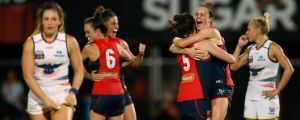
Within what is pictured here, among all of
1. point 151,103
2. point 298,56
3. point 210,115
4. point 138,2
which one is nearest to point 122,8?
point 138,2

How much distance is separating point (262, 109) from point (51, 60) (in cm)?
298

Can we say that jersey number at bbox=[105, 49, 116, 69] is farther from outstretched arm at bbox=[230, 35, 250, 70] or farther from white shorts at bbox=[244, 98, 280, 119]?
white shorts at bbox=[244, 98, 280, 119]

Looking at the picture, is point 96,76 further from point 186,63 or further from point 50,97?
point 50,97

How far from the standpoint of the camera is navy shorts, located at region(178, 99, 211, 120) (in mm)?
8977

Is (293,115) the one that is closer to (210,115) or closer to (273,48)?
(273,48)

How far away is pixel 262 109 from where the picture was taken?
9977 millimetres

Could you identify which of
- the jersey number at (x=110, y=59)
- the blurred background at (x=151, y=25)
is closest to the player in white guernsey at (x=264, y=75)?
the jersey number at (x=110, y=59)

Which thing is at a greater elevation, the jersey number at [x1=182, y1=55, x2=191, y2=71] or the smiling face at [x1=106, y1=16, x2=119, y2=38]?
the smiling face at [x1=106, y1=16, x2=119, y2=38]

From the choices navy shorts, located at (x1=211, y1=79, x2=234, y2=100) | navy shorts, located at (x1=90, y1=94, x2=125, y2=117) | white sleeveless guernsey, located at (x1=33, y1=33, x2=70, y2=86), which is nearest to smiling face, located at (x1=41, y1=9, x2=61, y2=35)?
white sleeveless guernsey, located at (x1=33, y1=33, x2=70, y2=86)

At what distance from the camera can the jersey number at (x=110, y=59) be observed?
952 centimetres

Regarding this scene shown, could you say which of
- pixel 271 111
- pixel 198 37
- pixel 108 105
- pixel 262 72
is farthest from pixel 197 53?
pixel 271 111

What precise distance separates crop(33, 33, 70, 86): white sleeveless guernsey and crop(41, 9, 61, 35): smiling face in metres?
0.11

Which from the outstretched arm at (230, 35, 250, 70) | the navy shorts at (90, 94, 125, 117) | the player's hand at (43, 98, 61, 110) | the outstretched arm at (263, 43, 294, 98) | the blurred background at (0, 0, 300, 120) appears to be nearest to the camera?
the player's hand at (43, 98, 61, 110)

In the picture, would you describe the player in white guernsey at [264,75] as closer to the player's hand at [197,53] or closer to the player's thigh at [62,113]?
the player's hand at [197,53]
